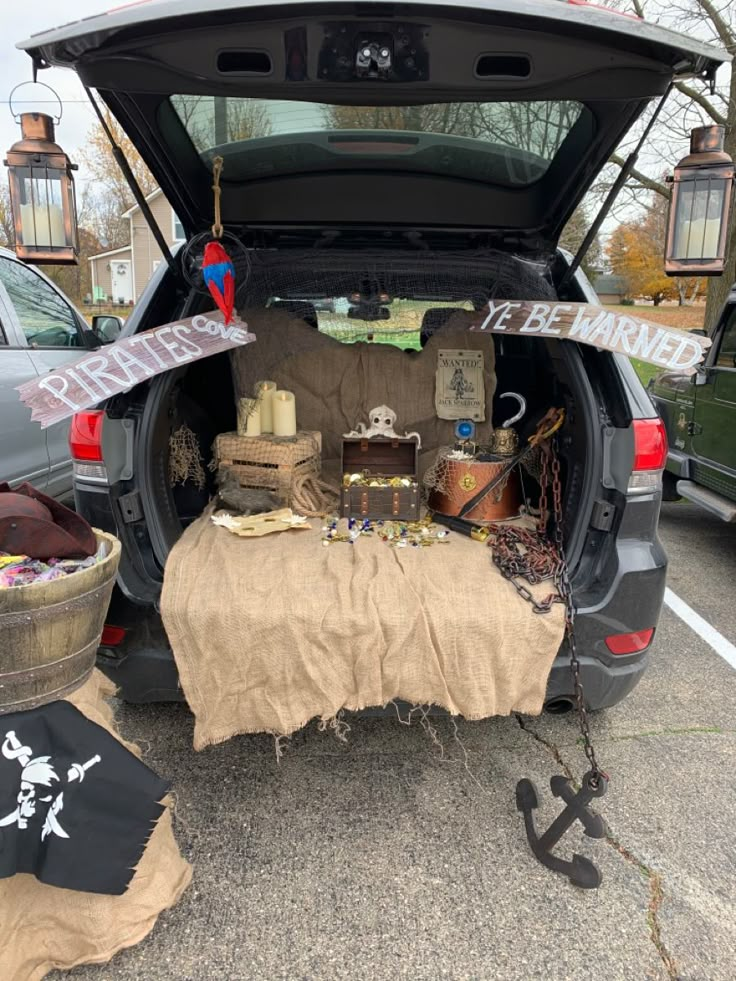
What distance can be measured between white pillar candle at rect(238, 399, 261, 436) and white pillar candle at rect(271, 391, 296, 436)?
0.07 meters

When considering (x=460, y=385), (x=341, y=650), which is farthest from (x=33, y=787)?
(x=460, y=385)

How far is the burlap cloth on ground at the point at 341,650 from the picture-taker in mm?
1905

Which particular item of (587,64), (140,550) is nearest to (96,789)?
(140,550)

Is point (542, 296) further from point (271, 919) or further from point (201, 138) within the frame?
point (271, 919)

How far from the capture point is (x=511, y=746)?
243 cm

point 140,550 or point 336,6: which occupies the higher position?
point 336,6

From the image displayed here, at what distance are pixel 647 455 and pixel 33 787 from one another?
180 centimetres

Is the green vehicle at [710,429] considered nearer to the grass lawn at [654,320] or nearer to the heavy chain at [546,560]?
the grass lawn at [654,320]

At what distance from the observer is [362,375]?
10.3 feet

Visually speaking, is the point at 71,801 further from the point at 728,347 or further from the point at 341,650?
the point at 728,347

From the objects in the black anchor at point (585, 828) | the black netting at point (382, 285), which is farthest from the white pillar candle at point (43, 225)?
the black anchor at point (585, 828)

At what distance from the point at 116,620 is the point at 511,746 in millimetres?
1393

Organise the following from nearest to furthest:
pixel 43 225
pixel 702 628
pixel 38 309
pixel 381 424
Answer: pixel 43 225, pixel 381 424, pixel 702 628, pixel 38 309

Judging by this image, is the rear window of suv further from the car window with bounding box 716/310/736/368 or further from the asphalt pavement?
the car window with bounding box 716/310/736/368
